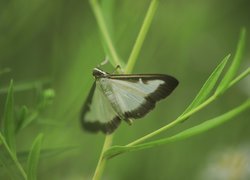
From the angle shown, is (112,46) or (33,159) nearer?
(33,159)

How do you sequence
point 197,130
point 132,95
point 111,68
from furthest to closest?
1. point 111,68
2. point 132,95
3. point 197,130

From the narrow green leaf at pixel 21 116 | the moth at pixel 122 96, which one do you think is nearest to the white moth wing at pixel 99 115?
the moth at pixel 122 96

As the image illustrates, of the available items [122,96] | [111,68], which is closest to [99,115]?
[122,96]

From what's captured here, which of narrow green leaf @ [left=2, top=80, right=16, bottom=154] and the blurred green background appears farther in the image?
the blurred green background

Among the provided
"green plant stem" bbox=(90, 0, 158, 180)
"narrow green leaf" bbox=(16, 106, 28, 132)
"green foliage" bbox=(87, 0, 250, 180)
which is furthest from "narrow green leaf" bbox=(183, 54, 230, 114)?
"narrow green leaf" bbox=(16, 106, 28, 132)

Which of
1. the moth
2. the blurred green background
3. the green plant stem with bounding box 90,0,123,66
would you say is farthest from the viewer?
the blurred green background

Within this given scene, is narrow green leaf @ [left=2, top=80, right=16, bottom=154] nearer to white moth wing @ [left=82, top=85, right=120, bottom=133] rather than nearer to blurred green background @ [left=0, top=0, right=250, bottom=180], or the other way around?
white moth wing @ [left=82, top=85, right=120, bottom=133]

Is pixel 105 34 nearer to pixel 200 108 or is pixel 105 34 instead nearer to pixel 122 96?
pixel 122 96
